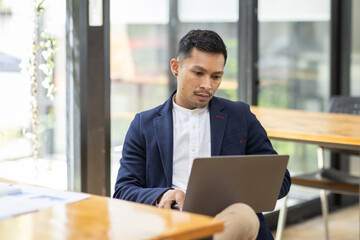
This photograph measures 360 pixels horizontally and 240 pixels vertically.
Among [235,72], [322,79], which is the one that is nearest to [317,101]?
[322,79]

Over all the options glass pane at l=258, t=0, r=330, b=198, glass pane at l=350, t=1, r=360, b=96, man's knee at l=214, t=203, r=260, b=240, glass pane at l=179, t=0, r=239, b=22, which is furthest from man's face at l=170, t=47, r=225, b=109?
glass pane at l=350, t=1, r=360, b=96

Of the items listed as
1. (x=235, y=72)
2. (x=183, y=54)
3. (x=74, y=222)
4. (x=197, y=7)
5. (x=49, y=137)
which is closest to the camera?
(x=74, y=222)

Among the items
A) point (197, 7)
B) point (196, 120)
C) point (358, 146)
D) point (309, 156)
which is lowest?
point (309, 156)

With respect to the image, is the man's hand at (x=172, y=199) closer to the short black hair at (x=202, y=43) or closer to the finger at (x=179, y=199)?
the finger at (x=179, y=199)

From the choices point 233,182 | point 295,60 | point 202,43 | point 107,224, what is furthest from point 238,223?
point 295,60

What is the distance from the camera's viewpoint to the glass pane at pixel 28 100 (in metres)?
2.55

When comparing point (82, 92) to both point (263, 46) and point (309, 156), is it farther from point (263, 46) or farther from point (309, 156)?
point (309, 156)

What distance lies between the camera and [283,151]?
433 centimetres

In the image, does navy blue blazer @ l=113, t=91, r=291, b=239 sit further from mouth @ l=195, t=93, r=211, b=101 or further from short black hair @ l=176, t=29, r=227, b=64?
short black hair @ l=176, t=29, r=227, b=64

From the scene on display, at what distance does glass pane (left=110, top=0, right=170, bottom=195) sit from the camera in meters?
3.12

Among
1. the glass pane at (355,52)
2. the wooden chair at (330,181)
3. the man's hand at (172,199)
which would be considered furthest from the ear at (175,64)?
the glass pane at (355,52)

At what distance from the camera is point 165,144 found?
6.46 feet

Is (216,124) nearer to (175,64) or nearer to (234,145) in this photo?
(234,145)

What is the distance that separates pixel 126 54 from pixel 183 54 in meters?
1.29
